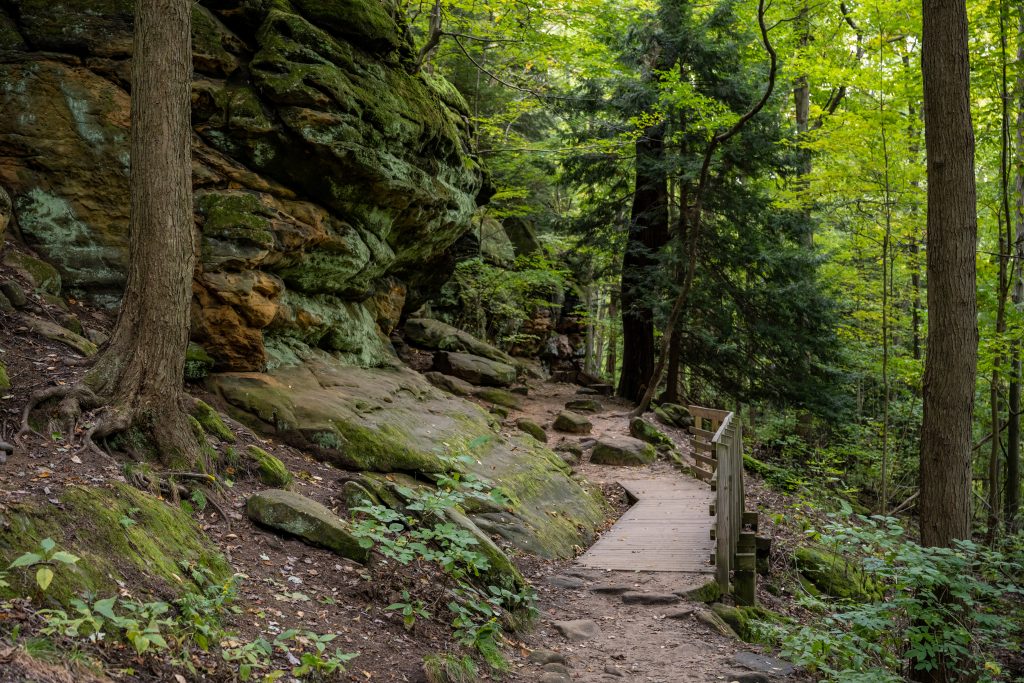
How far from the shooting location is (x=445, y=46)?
16781 millimetres

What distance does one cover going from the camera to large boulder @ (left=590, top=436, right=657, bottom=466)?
42.9 feet

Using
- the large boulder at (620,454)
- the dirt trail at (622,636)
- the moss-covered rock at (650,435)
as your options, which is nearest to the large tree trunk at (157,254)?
the dirt trail at (622,636)

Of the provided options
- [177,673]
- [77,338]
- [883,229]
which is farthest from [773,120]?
[177,673]

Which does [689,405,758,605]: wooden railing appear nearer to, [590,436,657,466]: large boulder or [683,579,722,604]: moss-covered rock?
[683,579,722,604]: moss-covered rock

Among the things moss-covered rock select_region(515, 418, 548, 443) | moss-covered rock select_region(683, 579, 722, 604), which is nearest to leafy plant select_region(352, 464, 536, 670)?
moss-covered rock select_region(683, 579, 722, 604)

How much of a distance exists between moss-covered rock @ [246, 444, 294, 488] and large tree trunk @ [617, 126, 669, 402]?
38.7 ft

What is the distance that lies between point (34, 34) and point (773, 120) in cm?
1491

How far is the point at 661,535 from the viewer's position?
8898mm

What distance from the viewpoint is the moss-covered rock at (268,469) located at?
6.14m

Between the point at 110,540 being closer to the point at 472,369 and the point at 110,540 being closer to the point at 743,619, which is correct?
the point at 743,619

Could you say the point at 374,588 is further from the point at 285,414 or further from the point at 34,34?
the point at 34,34

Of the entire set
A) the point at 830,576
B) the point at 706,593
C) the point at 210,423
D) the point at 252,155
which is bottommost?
the point at 830,576

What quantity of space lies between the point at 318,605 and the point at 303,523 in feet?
2.83

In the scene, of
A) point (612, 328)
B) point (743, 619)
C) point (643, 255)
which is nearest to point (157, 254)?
point (743, 619)
